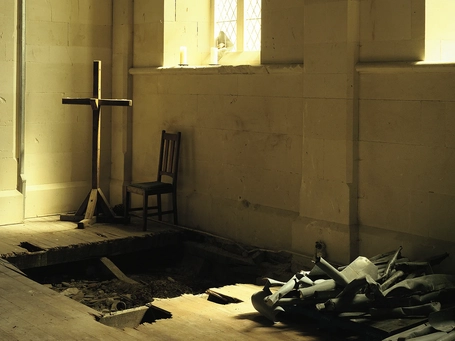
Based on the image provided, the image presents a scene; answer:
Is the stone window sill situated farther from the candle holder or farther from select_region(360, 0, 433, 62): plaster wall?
select_region(360, 0, 433, 62): plaster wall

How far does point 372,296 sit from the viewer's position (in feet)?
16.4

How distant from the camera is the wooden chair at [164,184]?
314 inches

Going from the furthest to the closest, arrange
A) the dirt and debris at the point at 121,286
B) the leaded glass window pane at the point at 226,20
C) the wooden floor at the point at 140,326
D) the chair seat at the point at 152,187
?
the leaded glass window pane at the point at 226,20, the chair seat at the point at 152,187, the dirt and debris at the point at 121,286, the wooden floor at the point at 140,326

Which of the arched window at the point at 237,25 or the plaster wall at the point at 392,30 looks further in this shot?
the arched window at the point at 237,25

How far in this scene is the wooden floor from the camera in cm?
500

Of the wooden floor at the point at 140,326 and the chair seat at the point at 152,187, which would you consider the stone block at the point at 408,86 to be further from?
→ the chair seat at the point at 152,187

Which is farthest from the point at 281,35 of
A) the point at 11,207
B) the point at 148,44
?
the point at 11,207

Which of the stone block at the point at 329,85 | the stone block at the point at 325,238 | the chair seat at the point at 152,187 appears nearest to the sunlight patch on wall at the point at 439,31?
the stone block at the point at 329,85

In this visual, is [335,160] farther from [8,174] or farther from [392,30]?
[8,174]

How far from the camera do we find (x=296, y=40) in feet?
22.7

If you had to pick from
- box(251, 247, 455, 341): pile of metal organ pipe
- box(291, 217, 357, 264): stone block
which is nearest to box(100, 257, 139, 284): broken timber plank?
box(291, 217, 357, 264): stone block

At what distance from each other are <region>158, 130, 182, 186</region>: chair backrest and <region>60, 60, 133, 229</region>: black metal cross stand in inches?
23.6

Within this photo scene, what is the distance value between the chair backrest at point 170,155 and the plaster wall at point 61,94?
4.01 feet

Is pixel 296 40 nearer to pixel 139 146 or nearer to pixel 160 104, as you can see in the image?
pixel 160 104
